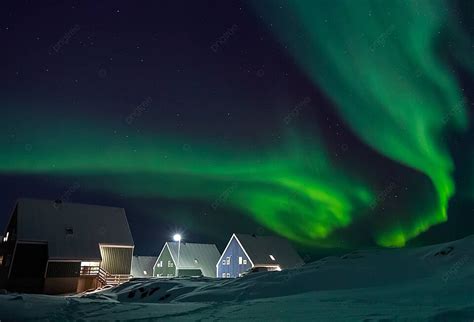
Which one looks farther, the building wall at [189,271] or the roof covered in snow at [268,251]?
the building wall at [189,271]

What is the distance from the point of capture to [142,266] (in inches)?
2517

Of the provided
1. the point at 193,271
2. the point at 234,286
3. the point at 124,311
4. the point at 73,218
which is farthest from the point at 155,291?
the point at 193,271

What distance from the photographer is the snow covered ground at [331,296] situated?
7522 millimetres

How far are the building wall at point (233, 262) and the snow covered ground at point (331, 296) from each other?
1315 inches

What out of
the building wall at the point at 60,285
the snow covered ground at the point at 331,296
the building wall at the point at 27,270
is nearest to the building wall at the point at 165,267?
the building wall at the point at 60,285

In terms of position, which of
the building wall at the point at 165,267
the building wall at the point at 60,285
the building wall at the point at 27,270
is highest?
the building wall at the point at 165,267

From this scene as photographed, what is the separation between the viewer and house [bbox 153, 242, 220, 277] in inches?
2169

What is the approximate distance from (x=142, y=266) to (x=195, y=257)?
12956mm

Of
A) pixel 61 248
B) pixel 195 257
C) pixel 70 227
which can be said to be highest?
pixel 70 227

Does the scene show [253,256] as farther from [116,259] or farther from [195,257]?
[116,259]

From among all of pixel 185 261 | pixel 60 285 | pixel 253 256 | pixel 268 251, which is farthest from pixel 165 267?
pixel 60 285

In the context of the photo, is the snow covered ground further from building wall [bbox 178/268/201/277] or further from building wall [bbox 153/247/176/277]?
building wall [bbox 153/247/176/277]

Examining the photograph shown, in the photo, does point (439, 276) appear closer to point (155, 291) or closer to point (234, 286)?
point (234, 286)

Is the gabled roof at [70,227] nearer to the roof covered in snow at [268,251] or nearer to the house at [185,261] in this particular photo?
the roof covered in snow at [268,251]
